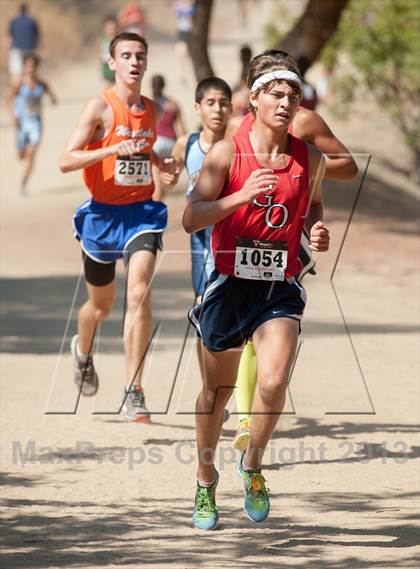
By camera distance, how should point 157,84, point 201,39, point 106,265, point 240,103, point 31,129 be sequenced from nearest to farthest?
point 106,265
point 240,103
point 157,84
point 201,39
point 31,129

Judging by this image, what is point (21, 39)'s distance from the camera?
2641cm

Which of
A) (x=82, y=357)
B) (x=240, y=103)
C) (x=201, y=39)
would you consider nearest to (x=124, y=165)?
(x=82, y=357)

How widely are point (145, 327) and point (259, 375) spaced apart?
2.30 m

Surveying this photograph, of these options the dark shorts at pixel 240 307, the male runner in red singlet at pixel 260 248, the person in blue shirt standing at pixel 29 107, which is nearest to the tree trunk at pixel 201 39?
→ the person in blue shirt standing at pixel 29 107

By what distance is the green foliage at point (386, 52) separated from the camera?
19953mm

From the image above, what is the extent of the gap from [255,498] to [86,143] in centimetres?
274

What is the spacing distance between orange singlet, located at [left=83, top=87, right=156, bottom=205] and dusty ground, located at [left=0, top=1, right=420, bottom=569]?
40.6 inches

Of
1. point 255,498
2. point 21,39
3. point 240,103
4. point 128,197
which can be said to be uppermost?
point 128,197

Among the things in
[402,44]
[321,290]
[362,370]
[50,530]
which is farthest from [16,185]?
[50,530]

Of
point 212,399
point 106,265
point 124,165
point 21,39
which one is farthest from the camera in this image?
point 21,39

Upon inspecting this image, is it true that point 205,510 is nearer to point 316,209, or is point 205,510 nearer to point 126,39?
point 316,209

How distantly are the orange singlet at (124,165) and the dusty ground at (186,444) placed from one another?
1.03 metres

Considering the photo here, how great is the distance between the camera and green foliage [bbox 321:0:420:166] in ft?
65.5

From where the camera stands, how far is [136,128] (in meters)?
7.89
